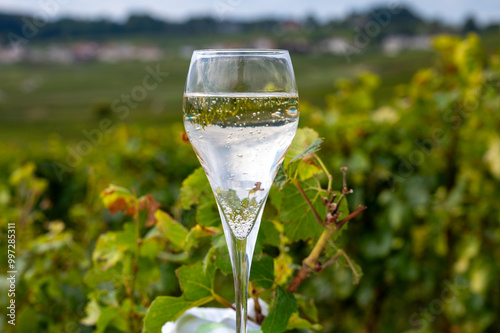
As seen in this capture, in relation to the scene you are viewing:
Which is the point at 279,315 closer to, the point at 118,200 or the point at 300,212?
the point at 300,212

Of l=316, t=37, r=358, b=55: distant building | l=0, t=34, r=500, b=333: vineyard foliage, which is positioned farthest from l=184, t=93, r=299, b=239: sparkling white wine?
l=316, t=37, r=358, b=55: distant building

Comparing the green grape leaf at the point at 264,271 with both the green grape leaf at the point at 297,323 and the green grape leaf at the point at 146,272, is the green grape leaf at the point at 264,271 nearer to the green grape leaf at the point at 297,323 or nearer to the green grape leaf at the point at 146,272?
the green grape leaf at the point at 297,323

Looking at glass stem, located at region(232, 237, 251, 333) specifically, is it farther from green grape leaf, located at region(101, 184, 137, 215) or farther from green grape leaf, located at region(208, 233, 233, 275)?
green grape leaf, located at region(101, 184, 137, 215)

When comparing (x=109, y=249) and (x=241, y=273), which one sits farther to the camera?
(x=109, y=249)

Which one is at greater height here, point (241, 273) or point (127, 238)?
point (241, 273)

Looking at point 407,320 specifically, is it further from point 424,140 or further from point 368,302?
point 424,140

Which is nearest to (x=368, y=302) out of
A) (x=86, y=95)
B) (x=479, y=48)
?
(x=479, y=48)

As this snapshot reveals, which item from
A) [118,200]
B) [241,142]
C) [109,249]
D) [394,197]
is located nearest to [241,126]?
[241,142]
